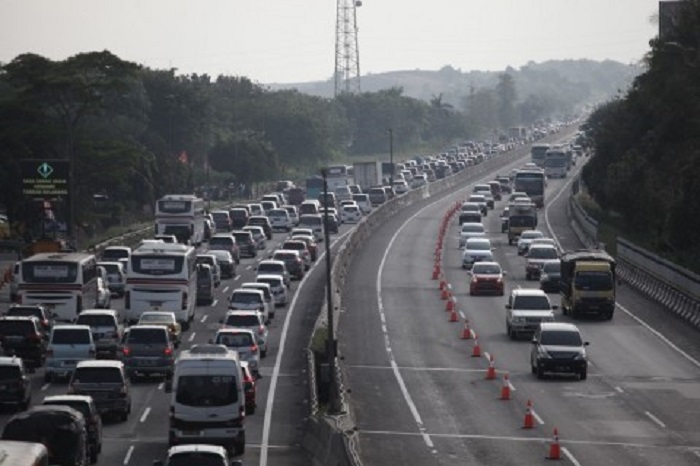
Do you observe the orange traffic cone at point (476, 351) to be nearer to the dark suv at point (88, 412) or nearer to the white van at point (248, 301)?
the white van at point (248, 301)

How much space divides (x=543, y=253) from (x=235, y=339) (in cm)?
3736

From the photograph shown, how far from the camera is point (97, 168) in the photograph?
4774 inches

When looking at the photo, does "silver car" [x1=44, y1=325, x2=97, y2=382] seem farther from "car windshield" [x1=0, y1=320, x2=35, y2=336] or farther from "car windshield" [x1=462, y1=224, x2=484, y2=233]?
"car windshield" [x1=462, y1=224, x2=484, y2=233]

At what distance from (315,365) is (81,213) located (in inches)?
2898

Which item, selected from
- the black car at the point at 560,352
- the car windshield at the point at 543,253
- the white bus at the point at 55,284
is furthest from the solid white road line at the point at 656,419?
the car windshield at the point at 543,253

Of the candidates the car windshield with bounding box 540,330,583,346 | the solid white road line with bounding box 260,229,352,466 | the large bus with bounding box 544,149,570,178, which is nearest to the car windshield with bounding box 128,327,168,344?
the solid white road line with bounding box 260,229,352,466

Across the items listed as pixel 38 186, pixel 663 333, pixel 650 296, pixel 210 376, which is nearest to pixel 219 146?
pixel 38 186

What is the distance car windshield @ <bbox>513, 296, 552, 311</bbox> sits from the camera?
6669 cm

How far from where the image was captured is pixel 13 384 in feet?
157

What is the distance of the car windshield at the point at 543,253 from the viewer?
294 ft

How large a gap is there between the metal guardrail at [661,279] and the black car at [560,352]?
15.3 metres

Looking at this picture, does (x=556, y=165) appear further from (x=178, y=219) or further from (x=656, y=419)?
(x=656, y=419)

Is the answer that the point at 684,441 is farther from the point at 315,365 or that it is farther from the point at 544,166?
the point at 544,166

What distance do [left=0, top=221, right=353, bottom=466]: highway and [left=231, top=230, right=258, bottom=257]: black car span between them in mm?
23017
